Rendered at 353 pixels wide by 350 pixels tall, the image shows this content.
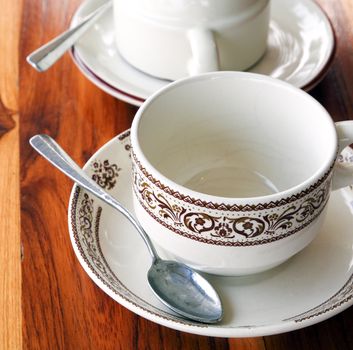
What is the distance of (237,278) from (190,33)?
0.24 m

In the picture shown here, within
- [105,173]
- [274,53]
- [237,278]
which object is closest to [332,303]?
[237,278]

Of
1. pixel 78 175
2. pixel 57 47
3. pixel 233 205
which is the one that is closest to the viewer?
pixel 233 205

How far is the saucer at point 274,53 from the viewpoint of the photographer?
681 mm

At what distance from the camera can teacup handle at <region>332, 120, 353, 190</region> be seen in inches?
19.5

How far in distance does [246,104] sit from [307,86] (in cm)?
14

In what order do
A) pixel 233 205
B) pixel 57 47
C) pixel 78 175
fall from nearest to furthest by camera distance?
pixel 233 205 → pixel 78 175 → pixel 57 47

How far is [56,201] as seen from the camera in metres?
0.61

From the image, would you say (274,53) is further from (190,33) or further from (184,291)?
(184,291)

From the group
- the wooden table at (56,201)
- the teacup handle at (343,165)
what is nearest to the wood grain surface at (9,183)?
the wooden table at (56,201)

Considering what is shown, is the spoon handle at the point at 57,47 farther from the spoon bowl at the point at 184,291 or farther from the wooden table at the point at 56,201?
the spoon bowl at the point at 184,291

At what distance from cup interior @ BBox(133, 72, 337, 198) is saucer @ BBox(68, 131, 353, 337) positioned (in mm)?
45

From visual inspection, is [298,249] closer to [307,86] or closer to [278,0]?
[307,86]

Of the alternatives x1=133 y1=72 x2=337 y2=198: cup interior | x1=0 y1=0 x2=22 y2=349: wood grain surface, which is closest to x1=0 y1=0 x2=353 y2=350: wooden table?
x1=0 y1=0 x2=22 y2=349: wood grain surface

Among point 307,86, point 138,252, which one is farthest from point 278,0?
point 138,252
